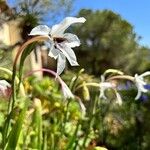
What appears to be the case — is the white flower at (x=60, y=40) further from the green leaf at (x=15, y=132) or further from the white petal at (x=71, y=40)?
the green leaf at (x=15, y=132)

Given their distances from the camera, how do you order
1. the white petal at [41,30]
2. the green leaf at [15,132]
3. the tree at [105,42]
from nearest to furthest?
the white petal at [41,30] < the green leaf at [15,132] < the tree at [105,42]

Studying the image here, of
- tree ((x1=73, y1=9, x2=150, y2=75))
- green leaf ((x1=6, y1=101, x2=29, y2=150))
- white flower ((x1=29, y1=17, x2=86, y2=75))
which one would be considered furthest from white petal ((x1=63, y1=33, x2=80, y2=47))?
tree ((x1=73, y1=9, x2=150, y2=75))

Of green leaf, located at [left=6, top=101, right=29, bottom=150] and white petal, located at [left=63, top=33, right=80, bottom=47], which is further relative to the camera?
green leaf, located at [left=6, top=101, right=29, bottom=150]

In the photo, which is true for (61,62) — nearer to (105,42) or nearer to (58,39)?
(58,39)

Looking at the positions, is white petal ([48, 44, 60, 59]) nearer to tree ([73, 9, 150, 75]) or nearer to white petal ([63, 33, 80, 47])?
white petal ([63, 33, 80, 47])

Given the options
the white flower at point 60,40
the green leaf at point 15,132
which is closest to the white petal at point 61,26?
the white flower at point 60,40

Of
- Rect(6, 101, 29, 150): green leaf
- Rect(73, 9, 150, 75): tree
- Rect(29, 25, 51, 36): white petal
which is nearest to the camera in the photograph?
Rect(29, 25, 51, 36): white petal

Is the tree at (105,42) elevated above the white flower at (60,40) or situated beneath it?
elevated above

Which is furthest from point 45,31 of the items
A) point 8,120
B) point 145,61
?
point 145,61

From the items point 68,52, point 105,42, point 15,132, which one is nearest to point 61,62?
point 68,52
